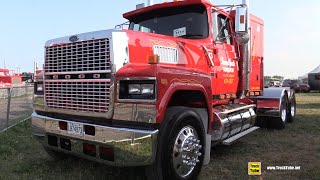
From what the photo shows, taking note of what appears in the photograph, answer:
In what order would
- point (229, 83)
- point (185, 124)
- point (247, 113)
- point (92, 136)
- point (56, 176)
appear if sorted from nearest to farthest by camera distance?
point (92, 136) → point (185, 124) → point (56, 176) → point (229, 83) → point (247, 113)

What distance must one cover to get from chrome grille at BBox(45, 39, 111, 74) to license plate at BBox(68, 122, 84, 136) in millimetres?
691

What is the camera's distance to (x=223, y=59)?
6254mm

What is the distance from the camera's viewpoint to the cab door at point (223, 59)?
5.90m

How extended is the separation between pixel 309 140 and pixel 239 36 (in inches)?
128

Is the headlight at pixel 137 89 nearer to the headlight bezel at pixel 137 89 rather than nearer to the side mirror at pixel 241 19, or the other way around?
the headlight bezel at pixel 137 89

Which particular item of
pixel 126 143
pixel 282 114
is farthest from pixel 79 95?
pixel 282 114

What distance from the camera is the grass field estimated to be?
4832 millimetres

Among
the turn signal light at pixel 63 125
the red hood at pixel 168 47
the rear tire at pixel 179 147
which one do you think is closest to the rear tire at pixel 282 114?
the red hood at pixel 168 47

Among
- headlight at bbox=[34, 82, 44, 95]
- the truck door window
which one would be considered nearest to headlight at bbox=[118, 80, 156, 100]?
headlight at bbox=[34, 82, 44, 95]

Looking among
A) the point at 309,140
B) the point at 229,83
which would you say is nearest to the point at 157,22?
the point at 229,83

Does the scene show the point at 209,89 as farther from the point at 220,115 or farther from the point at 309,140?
the point at 309,140

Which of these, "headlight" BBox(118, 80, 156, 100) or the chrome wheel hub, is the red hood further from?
the chrome wheel hub

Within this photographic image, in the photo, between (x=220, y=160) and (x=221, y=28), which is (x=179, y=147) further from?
(x=221, y=28)

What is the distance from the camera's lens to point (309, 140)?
756 centimetres
